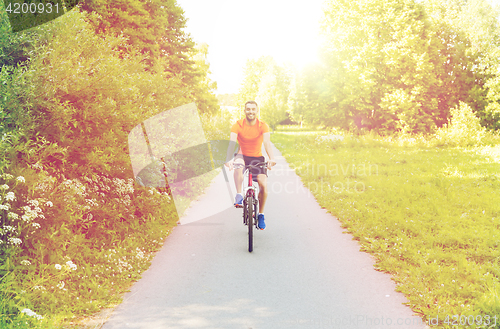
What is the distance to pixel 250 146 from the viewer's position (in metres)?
6.42

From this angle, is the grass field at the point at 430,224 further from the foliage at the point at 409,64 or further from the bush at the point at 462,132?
the foliage at the point at 409,64

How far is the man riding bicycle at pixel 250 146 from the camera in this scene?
244 inches

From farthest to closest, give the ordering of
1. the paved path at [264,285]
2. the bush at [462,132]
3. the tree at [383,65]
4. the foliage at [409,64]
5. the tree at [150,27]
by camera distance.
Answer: the foliage at [409,64], the tree at [383,65], the bush at [462,132], the tree at [150,27], the paved path at [264,285]

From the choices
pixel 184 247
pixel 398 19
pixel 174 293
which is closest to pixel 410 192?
pixel 184 247

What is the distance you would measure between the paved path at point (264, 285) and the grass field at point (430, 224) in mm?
396

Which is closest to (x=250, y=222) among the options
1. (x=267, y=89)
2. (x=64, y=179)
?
(x=64, y=179)

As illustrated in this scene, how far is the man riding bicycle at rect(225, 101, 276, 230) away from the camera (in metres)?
6.19

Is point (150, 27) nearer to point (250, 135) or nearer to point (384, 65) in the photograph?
point (250, 135)

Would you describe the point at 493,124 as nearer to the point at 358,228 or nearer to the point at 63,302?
the point at 358,228

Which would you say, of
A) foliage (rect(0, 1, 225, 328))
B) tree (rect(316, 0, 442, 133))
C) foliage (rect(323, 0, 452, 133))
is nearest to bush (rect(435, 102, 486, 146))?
tree (rect(316, 0, 442, 133))

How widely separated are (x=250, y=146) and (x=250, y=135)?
212 millimetres

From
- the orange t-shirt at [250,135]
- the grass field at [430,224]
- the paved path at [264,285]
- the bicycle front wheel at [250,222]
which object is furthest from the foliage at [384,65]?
the bicycle front wheel at [250,222]

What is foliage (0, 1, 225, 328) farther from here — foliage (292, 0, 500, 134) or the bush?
foliage (292, 0, 500, 134)

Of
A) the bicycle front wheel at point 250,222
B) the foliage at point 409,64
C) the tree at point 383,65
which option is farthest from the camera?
the foliage at point 409,64
